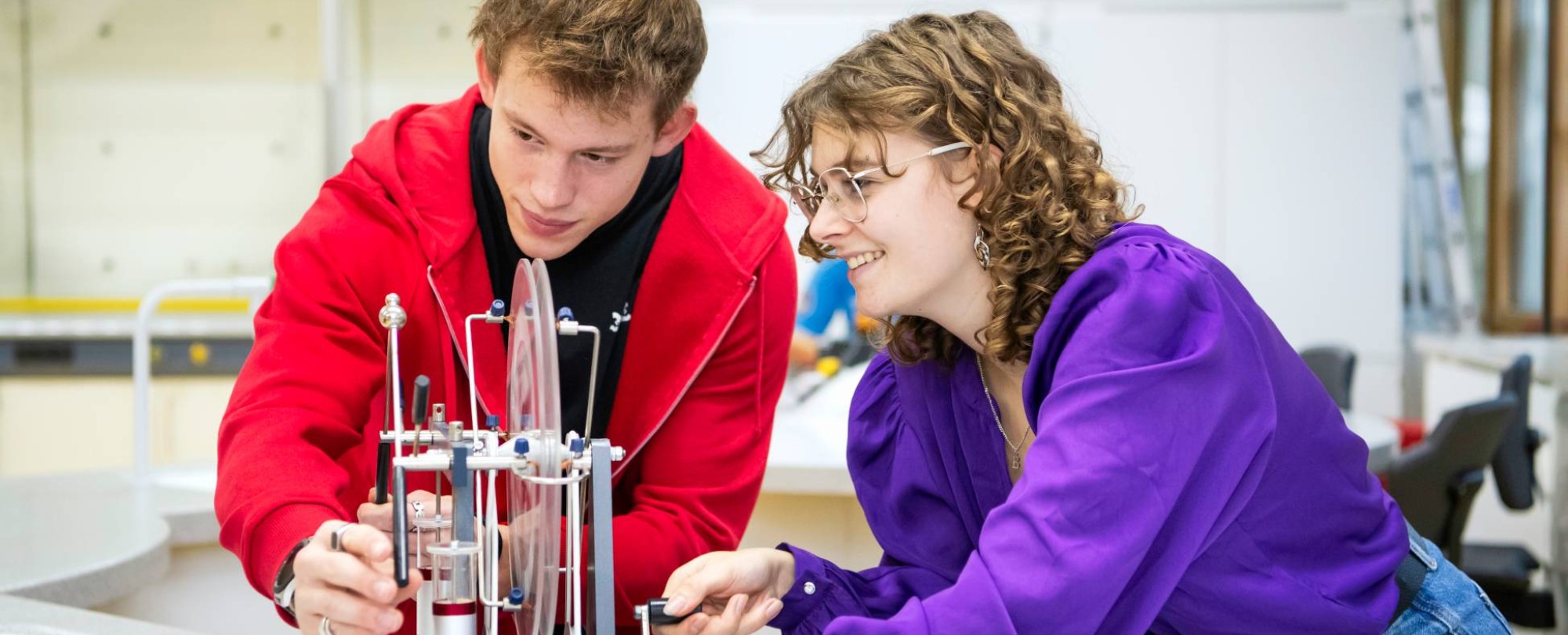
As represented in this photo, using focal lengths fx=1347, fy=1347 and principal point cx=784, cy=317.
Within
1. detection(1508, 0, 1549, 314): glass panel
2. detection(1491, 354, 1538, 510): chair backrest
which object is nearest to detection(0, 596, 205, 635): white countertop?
detection(1491, 354, 1538, 510): chair backrest

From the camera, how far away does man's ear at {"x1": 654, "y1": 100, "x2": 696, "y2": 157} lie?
1319 mm

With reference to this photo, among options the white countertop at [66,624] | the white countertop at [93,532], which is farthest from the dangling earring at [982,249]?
the white countertop at [93,532]

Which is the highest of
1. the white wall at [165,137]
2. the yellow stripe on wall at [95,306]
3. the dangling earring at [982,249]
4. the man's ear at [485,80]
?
the white wall at [165,137]

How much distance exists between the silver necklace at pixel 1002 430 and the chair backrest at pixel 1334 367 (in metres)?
2.91

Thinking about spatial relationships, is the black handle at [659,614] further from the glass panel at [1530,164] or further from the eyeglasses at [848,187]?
the glass panel at [1530,164]

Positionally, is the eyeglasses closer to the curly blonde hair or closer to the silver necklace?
the curly blonde hair

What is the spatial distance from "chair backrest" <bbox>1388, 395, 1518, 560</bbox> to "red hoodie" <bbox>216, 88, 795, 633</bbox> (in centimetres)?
167

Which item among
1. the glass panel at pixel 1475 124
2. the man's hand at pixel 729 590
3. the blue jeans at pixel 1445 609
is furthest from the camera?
the glass panel at pixel 1475 124

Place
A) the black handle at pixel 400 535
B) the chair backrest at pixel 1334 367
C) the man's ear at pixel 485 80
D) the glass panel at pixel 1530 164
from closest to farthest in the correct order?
the black handle at pixel 400 535 < the man's ear at pixel 485 80 < the chair backrest at pixel 1334 367 < the glass panel at pixel 1530 164

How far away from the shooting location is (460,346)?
1.29 metres

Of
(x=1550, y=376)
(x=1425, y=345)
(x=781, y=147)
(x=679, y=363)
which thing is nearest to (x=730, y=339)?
(x=679, y=363)

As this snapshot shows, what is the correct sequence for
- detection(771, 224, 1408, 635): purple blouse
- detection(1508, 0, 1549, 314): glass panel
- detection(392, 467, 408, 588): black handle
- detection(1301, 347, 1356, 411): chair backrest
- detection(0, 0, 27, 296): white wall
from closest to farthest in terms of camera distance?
detection(392, 467, 408, 588): black handle
detection(771, 224, 1408, 635): purple blouse
detection(1301, 347, 1356, 411): chair backrest
detection(0, 0, 27, 296): white wall
detection(1508, 0, 1549, 314): glass panel

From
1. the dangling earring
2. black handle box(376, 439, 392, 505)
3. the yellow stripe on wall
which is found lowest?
black handle box(376, 439, 392, 505)

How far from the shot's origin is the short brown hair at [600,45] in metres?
1.18
